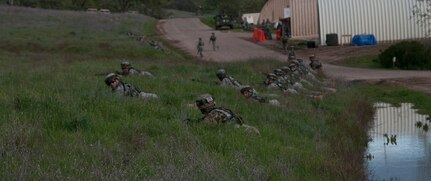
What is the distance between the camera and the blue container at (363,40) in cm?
4644

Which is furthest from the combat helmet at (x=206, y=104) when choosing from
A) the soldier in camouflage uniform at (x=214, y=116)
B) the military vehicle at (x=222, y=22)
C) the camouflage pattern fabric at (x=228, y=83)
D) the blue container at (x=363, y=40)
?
the military vehicle at (x=222, y=22)

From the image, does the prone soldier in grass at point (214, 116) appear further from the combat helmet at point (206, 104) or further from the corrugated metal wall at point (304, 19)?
the corrugated metal wall at point (304, 19)

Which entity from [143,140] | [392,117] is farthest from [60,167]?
[392,117]

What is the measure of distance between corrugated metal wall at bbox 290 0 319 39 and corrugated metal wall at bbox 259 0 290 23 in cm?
1196

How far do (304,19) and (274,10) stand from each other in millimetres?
22267

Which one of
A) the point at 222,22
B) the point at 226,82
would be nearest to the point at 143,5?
the point at 222,22

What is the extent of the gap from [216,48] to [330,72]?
1428 centimetres

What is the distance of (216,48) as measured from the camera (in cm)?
4647

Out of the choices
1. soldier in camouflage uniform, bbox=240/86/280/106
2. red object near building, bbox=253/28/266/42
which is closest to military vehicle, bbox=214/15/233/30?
red object near building, bbox=253/28/266/42

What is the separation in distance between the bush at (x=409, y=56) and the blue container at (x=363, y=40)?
11462 mm

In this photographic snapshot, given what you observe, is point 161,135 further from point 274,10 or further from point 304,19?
point 274,10

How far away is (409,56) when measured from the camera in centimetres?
3359

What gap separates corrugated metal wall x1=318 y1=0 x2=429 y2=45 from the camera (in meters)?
48.1

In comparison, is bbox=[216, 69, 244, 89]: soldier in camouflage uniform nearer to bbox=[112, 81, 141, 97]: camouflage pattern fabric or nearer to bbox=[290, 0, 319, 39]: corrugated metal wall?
bbox=[112, 81, 141, 97]: camouflage pattern fabric
